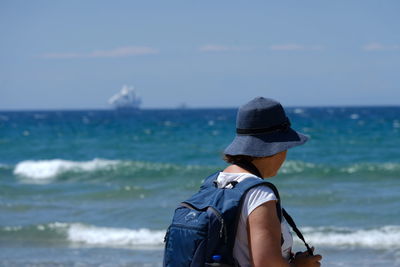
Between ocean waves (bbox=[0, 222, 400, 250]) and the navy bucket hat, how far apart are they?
6.76m

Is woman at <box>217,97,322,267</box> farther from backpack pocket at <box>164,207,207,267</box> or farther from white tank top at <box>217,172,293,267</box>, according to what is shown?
backpack pocket at <box>164,207,207,267</box>

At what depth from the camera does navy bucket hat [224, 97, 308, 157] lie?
7.56 feet

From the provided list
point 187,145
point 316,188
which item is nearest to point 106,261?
point 316,188

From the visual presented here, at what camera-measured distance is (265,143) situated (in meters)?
2.32

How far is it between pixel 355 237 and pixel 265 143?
7.34 metres

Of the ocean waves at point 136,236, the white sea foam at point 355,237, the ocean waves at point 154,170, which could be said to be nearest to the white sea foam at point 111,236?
the ocean waves at point 136,236

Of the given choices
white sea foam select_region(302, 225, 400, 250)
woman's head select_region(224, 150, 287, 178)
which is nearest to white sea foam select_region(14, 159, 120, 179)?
white sea foam select_region(302, 225, 400, 250)

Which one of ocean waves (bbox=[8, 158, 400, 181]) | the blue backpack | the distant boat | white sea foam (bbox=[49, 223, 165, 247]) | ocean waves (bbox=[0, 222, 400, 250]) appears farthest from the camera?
the distant boat

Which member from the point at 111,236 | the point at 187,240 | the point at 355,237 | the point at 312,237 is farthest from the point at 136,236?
the point at 187,240

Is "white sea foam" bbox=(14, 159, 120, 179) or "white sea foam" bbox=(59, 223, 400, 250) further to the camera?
"white sea foam" bbox=(14, 159, 120, 179)

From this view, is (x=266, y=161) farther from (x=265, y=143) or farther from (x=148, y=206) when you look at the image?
(x=148, y=206)

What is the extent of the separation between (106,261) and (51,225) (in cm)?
257

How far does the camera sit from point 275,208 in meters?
2.17

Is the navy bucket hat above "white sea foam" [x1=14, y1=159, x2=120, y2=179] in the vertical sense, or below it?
above
